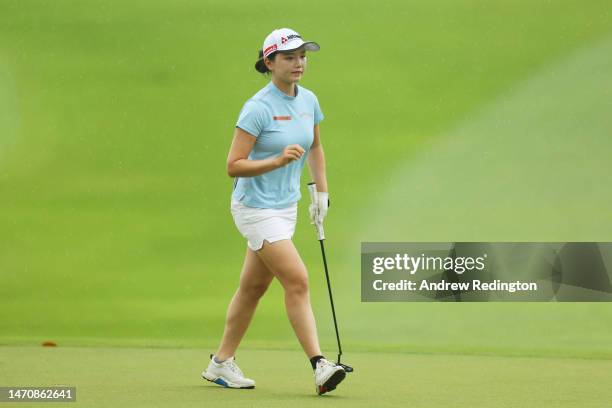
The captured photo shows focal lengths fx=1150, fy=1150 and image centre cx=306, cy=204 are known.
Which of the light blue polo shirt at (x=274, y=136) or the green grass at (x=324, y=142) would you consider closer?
the light blue polo shirt at (x=274, y=136)

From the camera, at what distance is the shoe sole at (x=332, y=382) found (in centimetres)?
452

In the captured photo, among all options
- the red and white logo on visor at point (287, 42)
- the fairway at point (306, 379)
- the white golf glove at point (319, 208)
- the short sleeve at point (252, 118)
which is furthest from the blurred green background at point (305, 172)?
the red and white logo on visor at point (287, 42)

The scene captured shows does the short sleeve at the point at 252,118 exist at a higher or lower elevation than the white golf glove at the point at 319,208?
higher

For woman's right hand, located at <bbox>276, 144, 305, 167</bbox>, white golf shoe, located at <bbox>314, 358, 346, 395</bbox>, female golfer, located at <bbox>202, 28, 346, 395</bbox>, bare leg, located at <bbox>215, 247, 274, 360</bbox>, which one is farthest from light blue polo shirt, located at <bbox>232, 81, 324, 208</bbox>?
white golf shoe, located at <bbox>314, 358, 346, 395</bbox>

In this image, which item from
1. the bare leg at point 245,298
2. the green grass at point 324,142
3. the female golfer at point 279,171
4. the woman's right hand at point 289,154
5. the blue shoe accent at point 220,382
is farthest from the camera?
the green grass at point 324,142

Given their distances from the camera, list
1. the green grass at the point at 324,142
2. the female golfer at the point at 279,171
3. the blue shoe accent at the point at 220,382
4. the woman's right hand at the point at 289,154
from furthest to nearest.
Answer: the green grass at the point at 324,142 < the blue shoe accent at the point at 220,382 < the female golfer at the point at 279,171 < the woman's right hand at the point at 289,154

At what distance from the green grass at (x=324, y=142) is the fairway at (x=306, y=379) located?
1.76ft

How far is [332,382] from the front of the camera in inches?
179

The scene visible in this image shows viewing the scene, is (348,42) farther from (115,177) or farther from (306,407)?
(306,407)

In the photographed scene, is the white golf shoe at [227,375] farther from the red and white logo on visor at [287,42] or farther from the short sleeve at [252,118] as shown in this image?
the red and white logo on visor at [287,42]

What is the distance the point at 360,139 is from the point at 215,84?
1009mm

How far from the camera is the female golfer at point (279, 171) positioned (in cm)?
458

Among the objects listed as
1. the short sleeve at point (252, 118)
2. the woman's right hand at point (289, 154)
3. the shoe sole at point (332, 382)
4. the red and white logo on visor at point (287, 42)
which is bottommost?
the shoe sole at point (332, 382)

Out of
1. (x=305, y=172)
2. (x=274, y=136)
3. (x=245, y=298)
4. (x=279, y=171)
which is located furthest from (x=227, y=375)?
(x=305, y=172)
